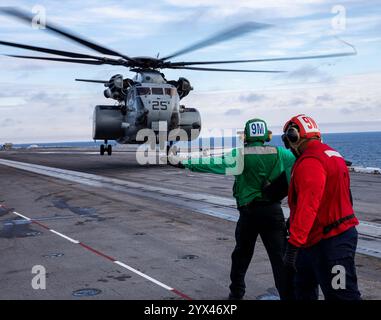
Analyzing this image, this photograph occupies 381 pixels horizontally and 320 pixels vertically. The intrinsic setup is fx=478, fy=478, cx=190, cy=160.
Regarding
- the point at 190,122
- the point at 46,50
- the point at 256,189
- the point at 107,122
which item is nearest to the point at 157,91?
the point at 190,122

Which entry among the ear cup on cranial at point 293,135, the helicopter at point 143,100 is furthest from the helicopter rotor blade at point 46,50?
the ear cup on cranial at point 293,135

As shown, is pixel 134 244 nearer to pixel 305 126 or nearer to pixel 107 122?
pixel 305 126

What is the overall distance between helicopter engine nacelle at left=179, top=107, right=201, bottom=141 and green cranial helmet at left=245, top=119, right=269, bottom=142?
22.0 m

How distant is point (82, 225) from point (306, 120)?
26.2 ft

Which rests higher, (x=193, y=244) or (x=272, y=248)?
(x=272, y=248)

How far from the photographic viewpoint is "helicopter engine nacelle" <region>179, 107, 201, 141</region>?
2790 centimetres

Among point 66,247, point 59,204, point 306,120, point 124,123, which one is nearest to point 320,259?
point 306,120

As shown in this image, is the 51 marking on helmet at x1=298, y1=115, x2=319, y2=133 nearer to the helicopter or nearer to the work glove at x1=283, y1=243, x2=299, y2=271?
the work glove at x1=283, y1=243, x2=299, y2=271

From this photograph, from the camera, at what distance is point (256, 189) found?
5.52 m

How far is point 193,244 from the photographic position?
356 inches

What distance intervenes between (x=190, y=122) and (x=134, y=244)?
19.4 meters

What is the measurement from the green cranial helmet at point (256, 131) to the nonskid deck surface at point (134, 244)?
2035mm

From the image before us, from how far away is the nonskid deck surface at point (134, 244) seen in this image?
6.51 metres

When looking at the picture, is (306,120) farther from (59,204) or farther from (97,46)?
(97,46)
